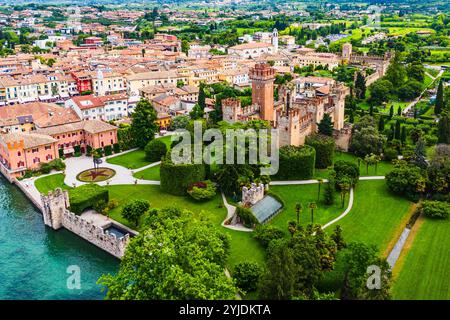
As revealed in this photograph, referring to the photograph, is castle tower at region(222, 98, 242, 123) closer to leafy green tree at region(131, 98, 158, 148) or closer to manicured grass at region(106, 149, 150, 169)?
leafy green tree at region(131, 98, 158, 148)

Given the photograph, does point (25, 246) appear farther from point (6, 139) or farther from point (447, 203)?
point (447, 203)

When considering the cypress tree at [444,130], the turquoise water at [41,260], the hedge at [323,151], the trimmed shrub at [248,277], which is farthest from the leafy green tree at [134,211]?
the cypress tree at [444,130]

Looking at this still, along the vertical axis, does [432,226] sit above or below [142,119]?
below

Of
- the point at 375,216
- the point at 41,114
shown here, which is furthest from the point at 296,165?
the point at 41,114

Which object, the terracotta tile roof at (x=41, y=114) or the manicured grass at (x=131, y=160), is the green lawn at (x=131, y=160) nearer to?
the manicured grass at (x=131, y=160)
